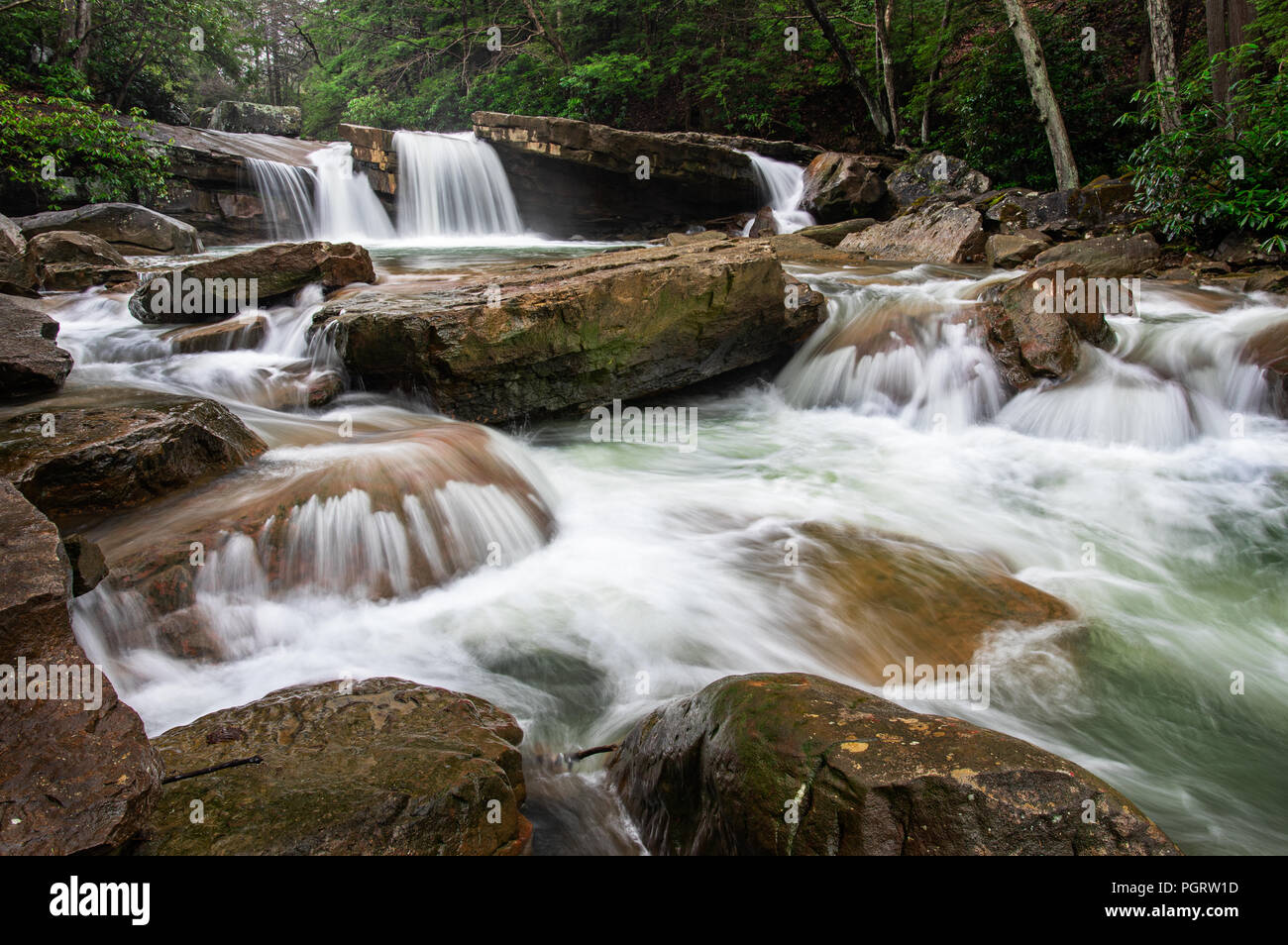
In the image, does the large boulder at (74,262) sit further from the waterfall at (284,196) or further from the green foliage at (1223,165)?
the green foliage at (1223,165)

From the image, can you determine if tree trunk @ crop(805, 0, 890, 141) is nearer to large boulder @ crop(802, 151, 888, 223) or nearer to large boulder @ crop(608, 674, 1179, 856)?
large boulder @ crop(802, 151, 888, 223)

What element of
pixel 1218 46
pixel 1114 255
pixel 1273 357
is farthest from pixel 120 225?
pixel 1218 46

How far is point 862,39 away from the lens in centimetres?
2052

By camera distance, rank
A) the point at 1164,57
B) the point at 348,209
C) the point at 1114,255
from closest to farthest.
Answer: the point at 1114,255 → the point at 1164,57 → the point at 348,209

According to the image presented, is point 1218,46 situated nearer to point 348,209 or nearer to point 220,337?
point 220,337

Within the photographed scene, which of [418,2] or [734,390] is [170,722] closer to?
[734,390]

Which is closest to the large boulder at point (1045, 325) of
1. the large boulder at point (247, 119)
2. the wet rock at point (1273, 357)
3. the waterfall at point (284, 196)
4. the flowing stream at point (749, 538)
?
the flowing stream at point (749, 538)

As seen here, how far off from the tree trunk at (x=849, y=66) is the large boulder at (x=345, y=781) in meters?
19.0

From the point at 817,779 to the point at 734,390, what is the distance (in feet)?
22.9

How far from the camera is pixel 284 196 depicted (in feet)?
54.2

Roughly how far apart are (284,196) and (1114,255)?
16.2 meters
